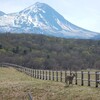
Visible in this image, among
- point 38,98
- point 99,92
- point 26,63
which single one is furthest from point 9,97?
point 26,63

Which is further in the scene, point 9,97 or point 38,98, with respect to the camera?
point 9,97

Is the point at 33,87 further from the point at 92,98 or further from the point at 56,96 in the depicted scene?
the point at 92,98

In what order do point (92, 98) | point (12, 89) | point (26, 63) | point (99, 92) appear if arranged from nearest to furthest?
point (92, 98), point (99, 92), point (12, 89), point (26, 63)

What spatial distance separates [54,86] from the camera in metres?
30.2

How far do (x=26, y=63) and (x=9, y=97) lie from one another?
115106 mm

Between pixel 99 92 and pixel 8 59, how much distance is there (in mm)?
123233

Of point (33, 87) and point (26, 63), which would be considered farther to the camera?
point (26, 63)

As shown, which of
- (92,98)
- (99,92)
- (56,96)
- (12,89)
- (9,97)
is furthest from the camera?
(12,89)

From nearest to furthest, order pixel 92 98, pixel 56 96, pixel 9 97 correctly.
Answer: pixel 92 98 → pixel 56 96 → pixel 9 97

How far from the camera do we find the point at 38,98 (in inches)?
1066

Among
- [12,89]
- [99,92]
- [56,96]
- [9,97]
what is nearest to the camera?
[99,92]

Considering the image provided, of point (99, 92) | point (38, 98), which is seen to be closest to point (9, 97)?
point (38, 98)

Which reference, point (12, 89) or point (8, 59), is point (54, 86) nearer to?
point (12, 89)

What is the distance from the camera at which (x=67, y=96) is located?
2494 centimetres
